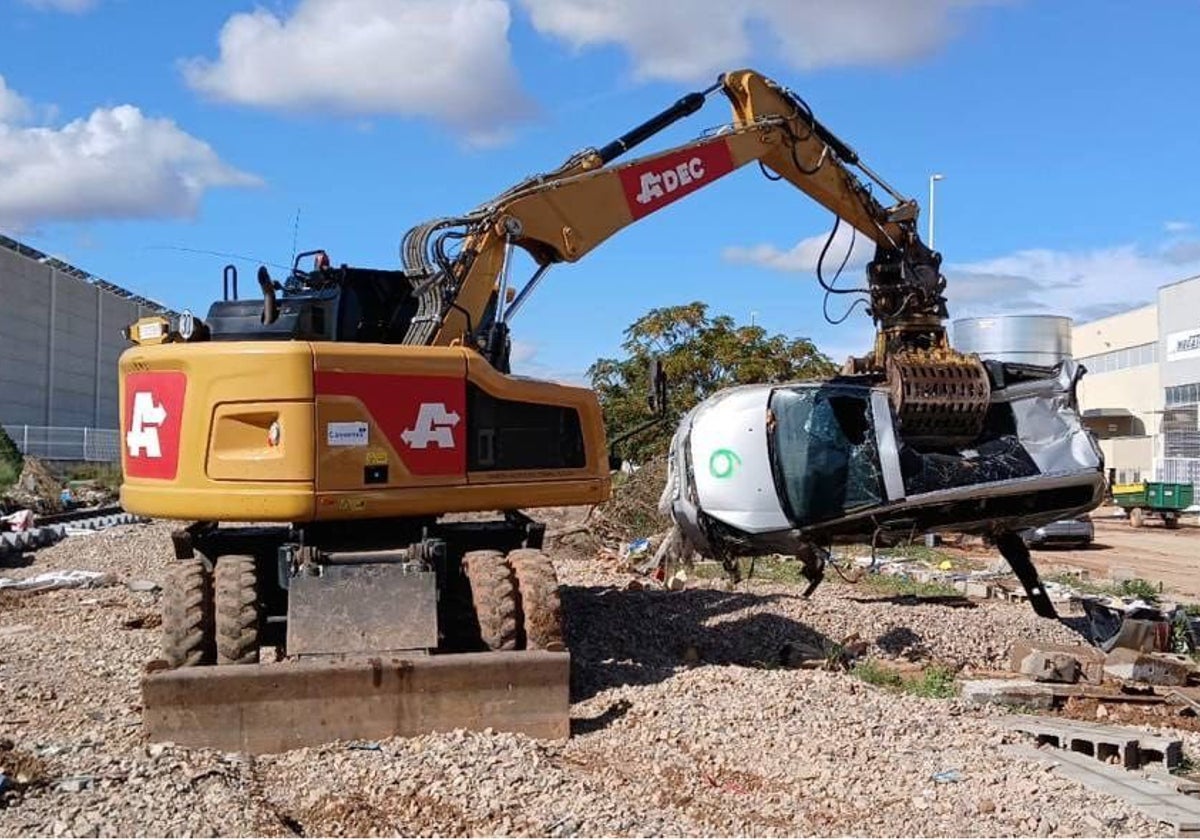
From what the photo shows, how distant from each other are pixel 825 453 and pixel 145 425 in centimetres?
503

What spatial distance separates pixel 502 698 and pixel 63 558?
1190cm

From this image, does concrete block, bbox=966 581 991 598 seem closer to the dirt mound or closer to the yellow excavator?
the yellow excavator

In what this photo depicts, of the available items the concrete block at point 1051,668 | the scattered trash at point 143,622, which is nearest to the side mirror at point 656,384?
the concrete block at point 1051,668

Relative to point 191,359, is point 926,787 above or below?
below

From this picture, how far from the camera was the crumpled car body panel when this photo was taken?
9.92 meters

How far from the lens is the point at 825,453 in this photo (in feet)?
32.9

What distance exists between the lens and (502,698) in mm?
7113

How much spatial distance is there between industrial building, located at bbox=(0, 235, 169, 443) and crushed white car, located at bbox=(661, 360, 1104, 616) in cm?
2756

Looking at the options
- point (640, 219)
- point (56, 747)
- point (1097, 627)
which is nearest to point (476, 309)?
point (640, 219)

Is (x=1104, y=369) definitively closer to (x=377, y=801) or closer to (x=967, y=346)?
(x=967, y=346)

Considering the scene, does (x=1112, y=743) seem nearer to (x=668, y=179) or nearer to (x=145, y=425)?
(x=668, y=179)

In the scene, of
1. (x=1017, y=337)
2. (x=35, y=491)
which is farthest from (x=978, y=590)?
(x=1017, y=337)

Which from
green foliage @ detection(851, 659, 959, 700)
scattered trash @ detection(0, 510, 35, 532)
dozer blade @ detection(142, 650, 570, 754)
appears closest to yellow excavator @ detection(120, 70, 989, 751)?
dozer blade @ detection(142, 650, 570, 754)

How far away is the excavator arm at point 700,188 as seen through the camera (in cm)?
902
